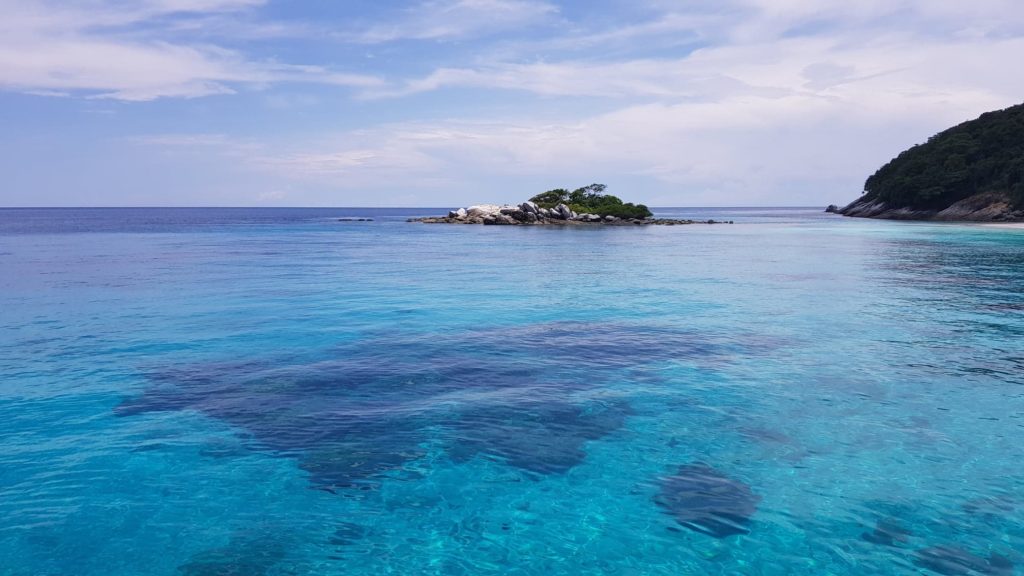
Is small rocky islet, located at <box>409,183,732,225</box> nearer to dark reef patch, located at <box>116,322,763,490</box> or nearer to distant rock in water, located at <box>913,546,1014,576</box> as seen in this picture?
dark reef patch, located at <box>116,322,763,490</box>

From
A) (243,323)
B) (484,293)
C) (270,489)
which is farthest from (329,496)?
(484,293)

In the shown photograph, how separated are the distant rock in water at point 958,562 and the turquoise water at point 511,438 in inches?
1.1

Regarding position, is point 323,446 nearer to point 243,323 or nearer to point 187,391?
point 187,391

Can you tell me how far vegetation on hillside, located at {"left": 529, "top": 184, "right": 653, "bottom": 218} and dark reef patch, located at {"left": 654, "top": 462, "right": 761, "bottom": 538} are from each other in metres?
114

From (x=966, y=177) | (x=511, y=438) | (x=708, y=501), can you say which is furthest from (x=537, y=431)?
(x=966, y=177)

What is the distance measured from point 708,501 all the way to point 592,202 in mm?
121796

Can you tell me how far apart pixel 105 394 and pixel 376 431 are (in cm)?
767

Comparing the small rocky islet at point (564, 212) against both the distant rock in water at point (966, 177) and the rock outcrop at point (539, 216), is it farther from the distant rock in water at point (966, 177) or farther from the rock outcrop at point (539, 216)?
the distant rock in water at point (966, 177)

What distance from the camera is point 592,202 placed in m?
130

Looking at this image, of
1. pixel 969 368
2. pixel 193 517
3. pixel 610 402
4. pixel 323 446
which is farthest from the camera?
pixel 969 368

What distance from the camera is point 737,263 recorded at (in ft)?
164

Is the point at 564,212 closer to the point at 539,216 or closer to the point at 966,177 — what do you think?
the point at 539,216

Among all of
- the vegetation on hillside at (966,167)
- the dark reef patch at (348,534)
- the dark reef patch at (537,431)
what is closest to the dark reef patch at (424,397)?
the dark reef patch at (537,431)

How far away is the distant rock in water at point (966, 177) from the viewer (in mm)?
107125
